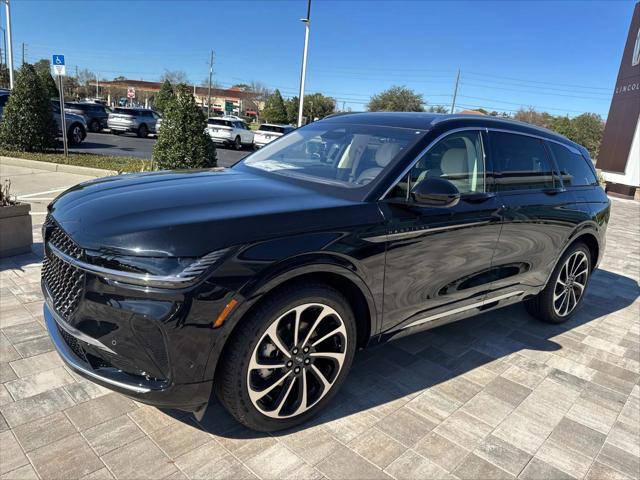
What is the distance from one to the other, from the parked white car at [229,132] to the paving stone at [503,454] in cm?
2199

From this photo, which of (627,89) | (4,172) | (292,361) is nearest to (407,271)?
(292,361)

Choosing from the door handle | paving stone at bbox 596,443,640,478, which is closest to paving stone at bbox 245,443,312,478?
paving stone at bbox 596,443,640,478

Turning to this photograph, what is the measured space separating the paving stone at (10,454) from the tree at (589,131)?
47481 mm

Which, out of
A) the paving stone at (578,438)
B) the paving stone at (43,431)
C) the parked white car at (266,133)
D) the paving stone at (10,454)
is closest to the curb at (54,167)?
the paving stone at (43,431)

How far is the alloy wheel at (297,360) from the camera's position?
8.07 feet

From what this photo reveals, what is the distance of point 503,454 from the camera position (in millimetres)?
2703

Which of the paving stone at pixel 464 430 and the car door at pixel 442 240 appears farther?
the car door at pixel 442 240

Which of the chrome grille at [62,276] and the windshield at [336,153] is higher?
the windshield at [336,153]

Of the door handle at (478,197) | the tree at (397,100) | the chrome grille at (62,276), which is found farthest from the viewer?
the tree at (397,100)

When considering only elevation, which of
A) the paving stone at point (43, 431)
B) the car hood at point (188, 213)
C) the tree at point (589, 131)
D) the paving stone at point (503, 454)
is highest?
the tree at point (589, 131)

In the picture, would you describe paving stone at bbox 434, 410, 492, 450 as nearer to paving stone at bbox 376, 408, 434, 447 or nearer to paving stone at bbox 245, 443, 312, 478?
paving stone at bbox 376, 408, 434, 447

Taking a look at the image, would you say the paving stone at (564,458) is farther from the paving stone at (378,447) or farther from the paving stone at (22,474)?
the paving stone at (22,474)

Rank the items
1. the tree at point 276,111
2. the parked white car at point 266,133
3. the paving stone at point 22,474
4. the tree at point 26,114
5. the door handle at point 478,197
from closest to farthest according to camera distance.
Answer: the paving stone at point 22,474 < the door handle at point 478,197 < the tree at point 26,114 < the parked white car at point 266,133 < the tree at point 276,111

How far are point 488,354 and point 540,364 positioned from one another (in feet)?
1.38
